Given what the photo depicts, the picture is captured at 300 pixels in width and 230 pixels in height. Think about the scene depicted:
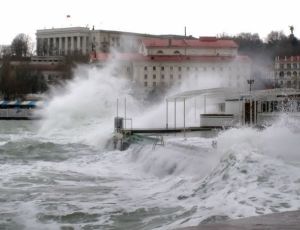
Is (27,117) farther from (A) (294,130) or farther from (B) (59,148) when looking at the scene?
(A) (294,130)

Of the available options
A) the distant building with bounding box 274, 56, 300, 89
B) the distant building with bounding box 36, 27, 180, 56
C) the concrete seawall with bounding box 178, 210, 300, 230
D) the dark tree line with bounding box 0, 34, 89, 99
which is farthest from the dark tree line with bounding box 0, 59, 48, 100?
the concrete seawall with bounding box 178, 210, 300, 230

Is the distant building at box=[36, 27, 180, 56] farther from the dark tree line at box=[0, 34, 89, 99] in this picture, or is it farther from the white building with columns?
the dark tree line at box=[0, 34, 89, 99]

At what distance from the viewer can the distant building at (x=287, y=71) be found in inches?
3762

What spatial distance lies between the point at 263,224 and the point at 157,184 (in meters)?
8.80

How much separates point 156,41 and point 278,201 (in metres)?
100

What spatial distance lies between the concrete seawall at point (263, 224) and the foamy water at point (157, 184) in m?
2.38

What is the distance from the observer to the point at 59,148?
30406mm

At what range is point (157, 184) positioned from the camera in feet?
54.7

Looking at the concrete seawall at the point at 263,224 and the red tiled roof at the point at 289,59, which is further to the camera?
the red tiled roof at the point at 289,59

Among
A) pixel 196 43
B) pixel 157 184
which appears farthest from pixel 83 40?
pixel 157 184

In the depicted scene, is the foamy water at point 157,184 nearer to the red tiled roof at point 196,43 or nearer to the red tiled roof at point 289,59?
the red tiled roof at point 289,59

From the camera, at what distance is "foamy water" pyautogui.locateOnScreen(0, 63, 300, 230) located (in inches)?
466

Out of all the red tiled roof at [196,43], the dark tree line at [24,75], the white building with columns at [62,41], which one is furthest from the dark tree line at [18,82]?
the red tiled roof at [196,43]

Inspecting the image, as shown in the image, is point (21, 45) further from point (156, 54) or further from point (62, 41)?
point (156, 54)
